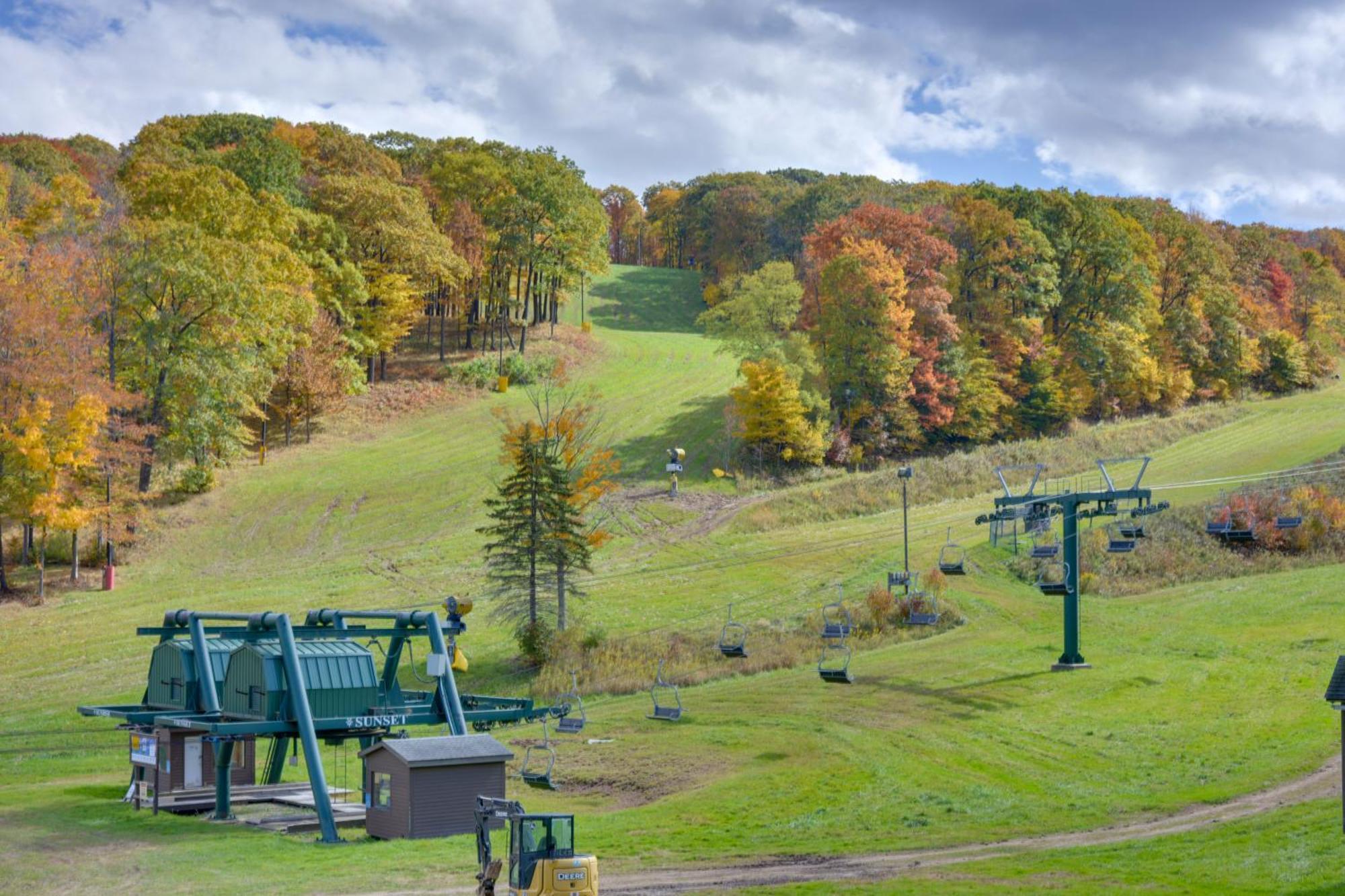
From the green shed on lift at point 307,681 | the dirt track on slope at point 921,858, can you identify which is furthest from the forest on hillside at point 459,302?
the dirt track on slope at point 921,858

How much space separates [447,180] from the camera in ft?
331

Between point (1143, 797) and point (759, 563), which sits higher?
point (759, 563)

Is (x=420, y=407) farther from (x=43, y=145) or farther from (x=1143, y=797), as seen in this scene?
(x=1143, y=797)

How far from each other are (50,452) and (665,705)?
3258 centimetres

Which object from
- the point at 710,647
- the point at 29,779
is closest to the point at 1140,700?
the point at 710,647

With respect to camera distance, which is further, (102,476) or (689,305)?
(689,305)

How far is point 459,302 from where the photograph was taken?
10744cm

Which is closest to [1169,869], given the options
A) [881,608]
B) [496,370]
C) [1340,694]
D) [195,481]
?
[1340,694]

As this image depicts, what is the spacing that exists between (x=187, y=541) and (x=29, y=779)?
1223 inches

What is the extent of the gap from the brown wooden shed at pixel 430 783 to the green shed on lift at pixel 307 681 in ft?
8.91

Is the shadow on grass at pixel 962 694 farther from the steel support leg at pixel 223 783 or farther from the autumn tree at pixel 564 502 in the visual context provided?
the steel support leg at pixel 223 783

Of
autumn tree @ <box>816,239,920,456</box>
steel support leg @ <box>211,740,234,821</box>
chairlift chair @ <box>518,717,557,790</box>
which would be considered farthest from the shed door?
autumn tree @ <box>816,239,920,456</box>

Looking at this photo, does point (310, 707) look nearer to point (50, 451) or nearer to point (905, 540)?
point (905, 540)

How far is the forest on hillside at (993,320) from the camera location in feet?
272
